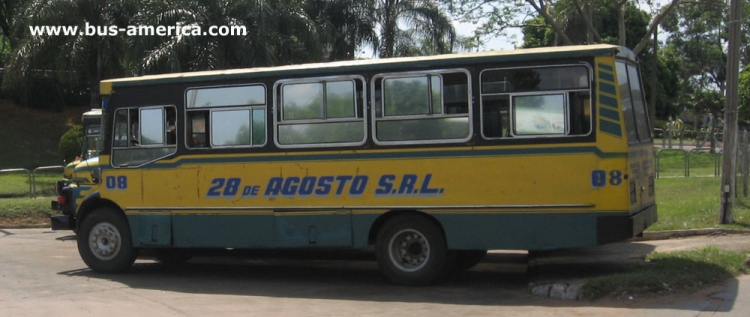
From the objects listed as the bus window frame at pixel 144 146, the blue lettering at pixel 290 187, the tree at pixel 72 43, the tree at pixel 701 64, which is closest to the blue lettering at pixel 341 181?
the blue lettering at pixel 290 187

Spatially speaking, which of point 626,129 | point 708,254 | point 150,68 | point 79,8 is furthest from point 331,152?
point 79,8

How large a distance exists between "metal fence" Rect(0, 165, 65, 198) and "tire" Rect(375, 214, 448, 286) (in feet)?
44.0

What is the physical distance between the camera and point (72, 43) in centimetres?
2569

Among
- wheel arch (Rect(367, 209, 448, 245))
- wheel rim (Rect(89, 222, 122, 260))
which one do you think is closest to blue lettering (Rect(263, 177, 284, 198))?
wheel arch (Rect(367, 209, 448, 245))

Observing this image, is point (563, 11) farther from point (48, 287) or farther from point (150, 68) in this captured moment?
point (48, 287)

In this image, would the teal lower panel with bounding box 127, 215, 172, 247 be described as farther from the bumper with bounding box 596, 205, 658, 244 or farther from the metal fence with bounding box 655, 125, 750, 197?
the metal fence with bounding box 655, 125, 750, 197

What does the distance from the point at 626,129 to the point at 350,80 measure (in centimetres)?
346

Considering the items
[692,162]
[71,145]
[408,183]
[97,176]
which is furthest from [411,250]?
[692,162]

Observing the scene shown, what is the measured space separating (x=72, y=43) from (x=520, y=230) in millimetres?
19859

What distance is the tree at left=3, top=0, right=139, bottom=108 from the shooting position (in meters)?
25.3

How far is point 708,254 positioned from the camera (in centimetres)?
1073

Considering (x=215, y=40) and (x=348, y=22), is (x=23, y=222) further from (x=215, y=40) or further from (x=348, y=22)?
(x=348, y=22)

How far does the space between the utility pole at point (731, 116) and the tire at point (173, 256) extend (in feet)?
28.8

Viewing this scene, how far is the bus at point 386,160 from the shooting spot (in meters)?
9.58
